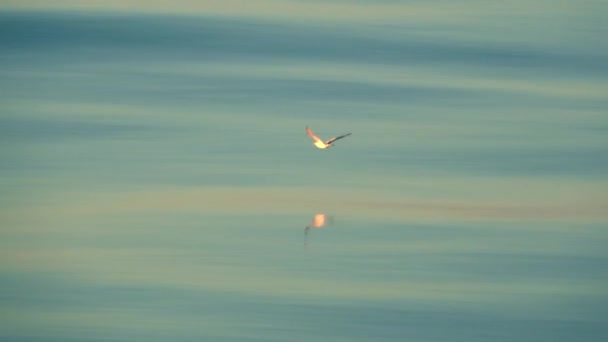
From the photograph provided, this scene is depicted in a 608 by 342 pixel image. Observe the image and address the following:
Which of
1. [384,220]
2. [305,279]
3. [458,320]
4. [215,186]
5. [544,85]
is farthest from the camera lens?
[544,85]

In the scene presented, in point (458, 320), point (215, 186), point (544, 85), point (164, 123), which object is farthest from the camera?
point (544, 85)

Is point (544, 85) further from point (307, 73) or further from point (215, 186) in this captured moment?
point (215, 186)

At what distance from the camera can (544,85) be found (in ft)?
36.0

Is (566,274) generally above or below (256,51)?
below

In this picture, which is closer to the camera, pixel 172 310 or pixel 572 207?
pixel 172 310

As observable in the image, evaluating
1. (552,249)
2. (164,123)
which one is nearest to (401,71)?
(164,123)

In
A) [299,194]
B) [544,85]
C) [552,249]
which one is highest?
[544,85]

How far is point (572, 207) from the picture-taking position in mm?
8594

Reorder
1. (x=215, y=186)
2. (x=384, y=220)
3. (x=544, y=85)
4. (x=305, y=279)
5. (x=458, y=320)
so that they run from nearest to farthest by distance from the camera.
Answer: (x=458, y=320), (x=305, y=279), (x=384, y=220), (x=215, y=186), (x=544, y=85)

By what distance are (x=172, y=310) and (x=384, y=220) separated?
Result: 1772mm

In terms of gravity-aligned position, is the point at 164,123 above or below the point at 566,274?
above

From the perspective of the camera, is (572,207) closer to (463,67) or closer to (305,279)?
(305,279)

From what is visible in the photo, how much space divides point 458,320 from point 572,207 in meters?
1.93

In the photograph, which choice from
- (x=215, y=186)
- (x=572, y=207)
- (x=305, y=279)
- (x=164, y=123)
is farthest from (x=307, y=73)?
(x=305, y=279)
